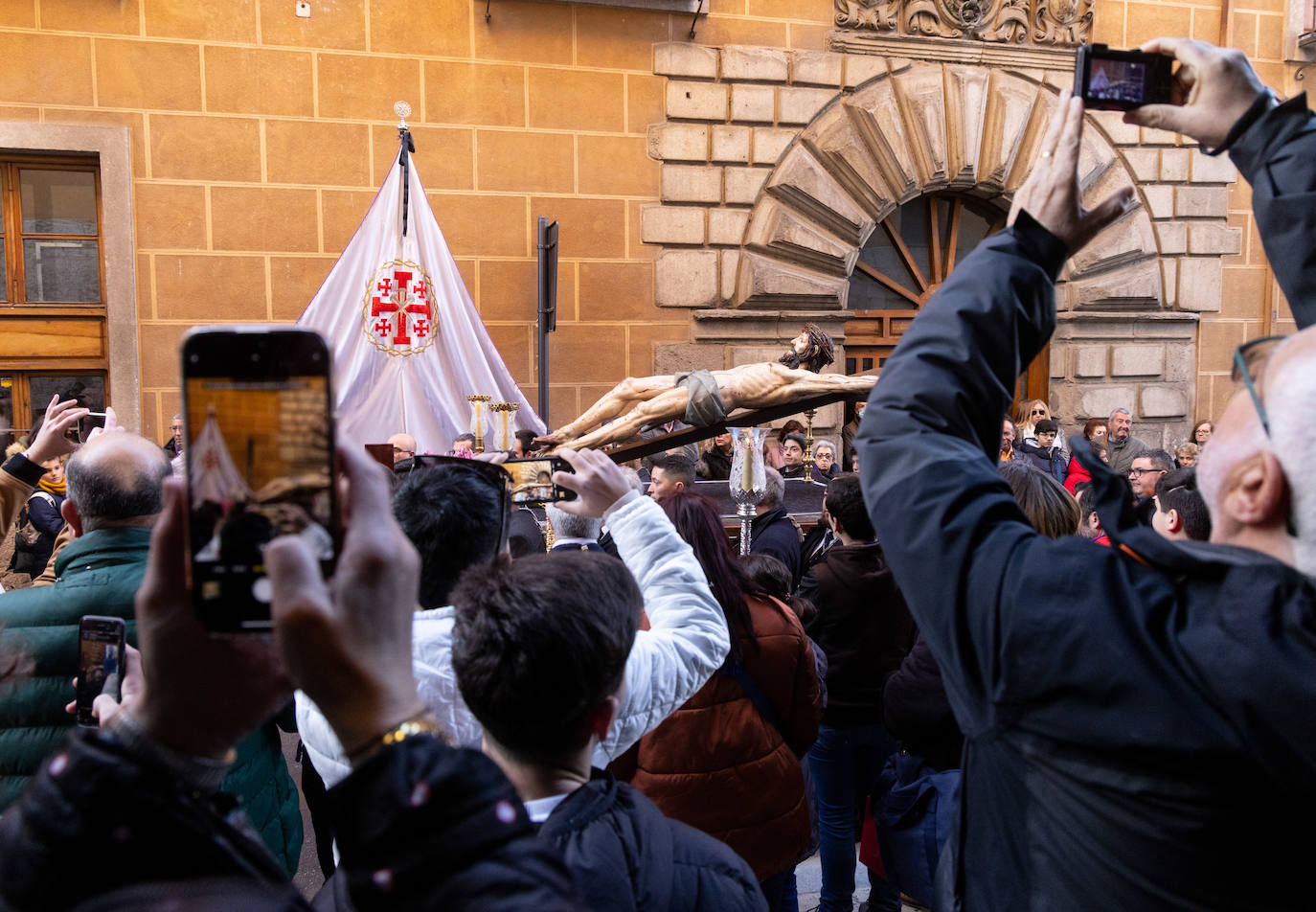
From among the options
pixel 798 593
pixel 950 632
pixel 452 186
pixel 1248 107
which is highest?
pixel 452 186

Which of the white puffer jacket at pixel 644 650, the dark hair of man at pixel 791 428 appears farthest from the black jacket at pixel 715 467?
the white puffer jacket at pixel 644 650

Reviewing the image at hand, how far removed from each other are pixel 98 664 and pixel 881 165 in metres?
8.27

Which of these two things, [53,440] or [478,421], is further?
[478,421]

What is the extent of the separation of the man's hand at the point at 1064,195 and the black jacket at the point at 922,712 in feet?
4.37

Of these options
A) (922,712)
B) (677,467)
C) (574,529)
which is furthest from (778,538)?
(922,712)

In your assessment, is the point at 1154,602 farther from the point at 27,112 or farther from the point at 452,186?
the point at 27,112

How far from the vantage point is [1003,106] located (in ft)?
28.8

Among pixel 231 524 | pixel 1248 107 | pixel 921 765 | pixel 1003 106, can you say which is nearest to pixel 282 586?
pixel 231 524

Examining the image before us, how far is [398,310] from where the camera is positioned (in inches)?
276

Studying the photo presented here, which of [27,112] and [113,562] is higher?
[27,112]

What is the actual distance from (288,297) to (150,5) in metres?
2.39

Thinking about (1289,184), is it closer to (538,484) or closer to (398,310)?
(538,484)

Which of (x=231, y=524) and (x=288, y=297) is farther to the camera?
(x=288, y=297)

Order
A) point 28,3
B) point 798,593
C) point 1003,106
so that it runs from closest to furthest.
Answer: point 798,593
point 28,3
point 1003,106
